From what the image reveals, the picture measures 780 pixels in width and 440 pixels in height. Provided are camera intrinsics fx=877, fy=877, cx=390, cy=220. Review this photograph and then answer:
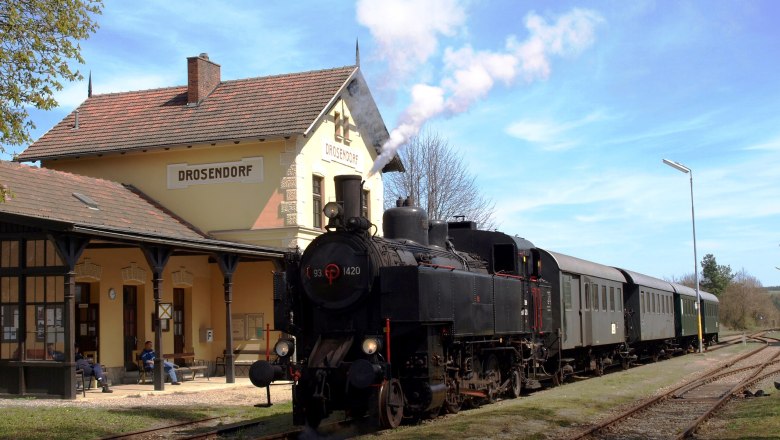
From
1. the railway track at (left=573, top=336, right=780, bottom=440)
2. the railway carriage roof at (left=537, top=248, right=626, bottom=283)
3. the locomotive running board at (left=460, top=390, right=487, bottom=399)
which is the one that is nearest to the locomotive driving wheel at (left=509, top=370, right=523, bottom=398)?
the locomotive running board at (left=460, top=390, right=487, bottom=399)

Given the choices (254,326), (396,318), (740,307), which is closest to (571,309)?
(396,318)

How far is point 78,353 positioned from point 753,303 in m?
73.8

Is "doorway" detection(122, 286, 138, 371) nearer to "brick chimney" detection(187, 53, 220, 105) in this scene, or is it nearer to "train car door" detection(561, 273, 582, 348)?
"brick chimney" detection(187, 53, 220, 105)

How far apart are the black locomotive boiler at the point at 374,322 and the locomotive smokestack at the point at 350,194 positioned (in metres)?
0.01

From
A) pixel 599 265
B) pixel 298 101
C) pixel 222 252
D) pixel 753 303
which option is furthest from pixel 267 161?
pixel 753 303

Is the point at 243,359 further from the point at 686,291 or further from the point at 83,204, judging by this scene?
the point at 686,291

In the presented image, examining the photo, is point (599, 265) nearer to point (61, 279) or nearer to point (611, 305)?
point (611, 305)

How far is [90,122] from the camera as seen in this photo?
25.8 m

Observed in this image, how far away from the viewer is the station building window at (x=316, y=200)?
2366 centimetres

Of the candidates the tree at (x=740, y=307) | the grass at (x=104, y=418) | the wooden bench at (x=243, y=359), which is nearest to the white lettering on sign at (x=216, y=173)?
the wooden bench at (x=243, y=359)

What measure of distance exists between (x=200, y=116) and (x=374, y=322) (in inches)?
579

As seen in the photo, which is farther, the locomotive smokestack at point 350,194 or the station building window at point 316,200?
the station building window at point 316,200

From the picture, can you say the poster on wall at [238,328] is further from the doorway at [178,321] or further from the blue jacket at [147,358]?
the blue jacket at [147,358]

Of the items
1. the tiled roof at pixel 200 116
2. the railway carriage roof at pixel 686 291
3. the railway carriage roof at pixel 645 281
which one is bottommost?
the railway carriage roof at pixel 686 291
